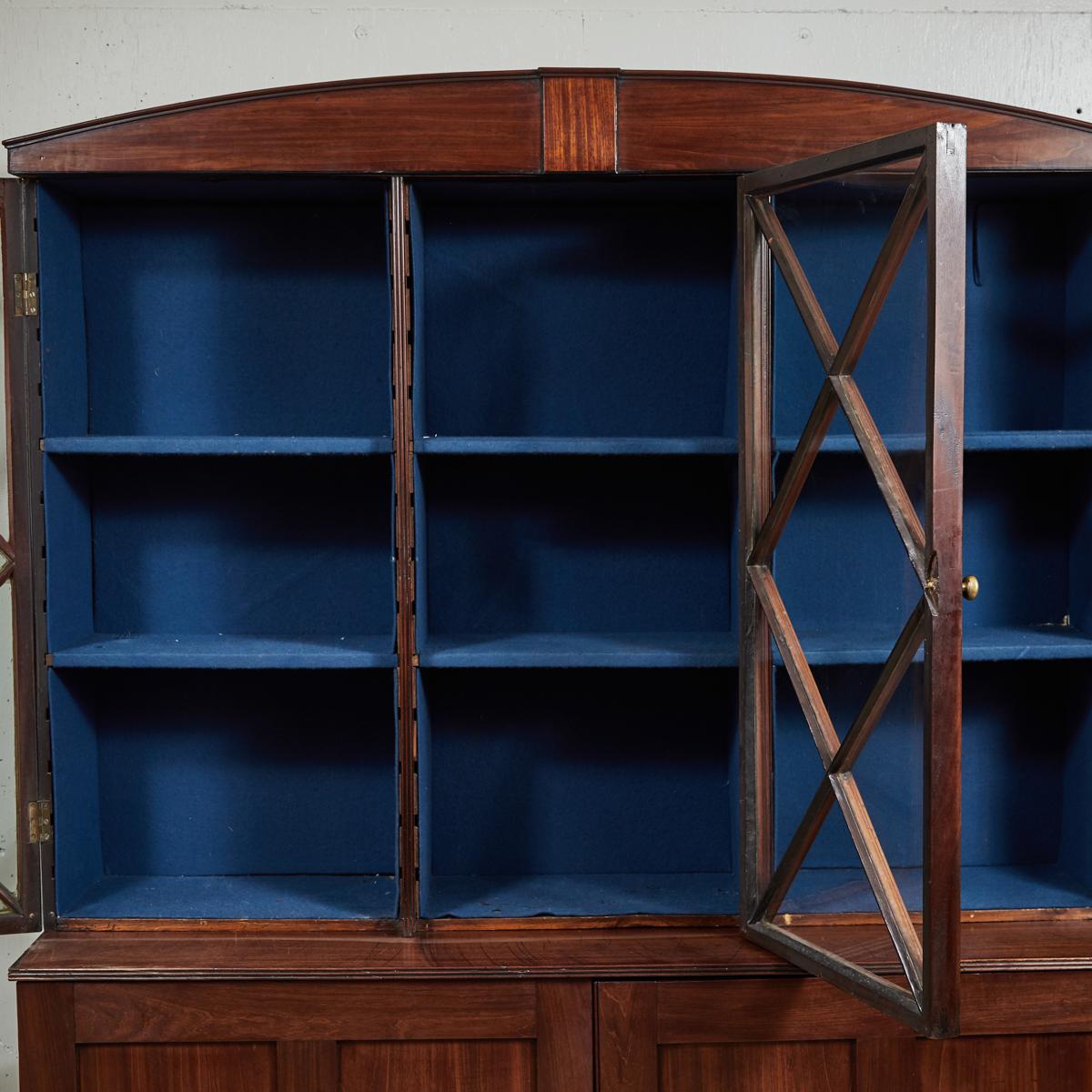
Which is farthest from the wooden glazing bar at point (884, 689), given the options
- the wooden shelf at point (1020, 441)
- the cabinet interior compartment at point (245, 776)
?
the cabinet interior compartment at point (245, 776)

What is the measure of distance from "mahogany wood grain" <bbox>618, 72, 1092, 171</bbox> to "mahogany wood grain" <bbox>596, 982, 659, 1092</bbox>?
4.89 ft

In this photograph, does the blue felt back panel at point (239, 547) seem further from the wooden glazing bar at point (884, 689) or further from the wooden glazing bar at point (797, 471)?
the wooden glazing bar at point (884, 689)

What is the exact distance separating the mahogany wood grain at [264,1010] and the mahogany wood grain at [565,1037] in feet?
0.39

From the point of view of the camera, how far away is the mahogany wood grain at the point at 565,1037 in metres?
2.02

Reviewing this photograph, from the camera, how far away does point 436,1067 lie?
2023 mm

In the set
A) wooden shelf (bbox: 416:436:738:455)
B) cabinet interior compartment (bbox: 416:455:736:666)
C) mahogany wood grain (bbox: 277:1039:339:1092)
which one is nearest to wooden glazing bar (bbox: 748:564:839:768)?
wooden shelf (bbox: 416:436:738:455)

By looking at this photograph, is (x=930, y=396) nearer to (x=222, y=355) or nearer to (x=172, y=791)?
(x=222, y=355)

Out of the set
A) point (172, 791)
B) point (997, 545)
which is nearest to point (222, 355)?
point (172, 791)

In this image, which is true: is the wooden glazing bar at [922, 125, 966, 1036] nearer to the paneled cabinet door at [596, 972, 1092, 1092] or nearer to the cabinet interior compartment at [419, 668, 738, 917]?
the paneled cabinet door at [596, 972, 1092, 1092]

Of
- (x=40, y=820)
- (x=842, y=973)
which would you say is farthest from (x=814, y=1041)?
(x=40, y=820)

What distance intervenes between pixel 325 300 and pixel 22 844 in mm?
1251

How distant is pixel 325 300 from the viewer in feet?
7.94

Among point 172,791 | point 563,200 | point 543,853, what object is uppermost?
point 563,200

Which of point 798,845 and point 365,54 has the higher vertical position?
point 365,54
